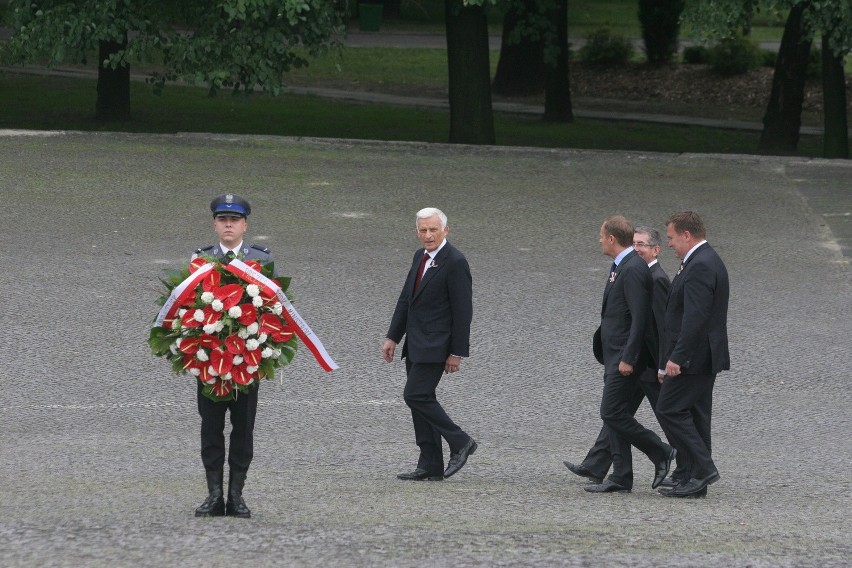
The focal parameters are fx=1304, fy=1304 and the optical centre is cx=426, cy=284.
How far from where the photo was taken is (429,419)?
26.6 feet

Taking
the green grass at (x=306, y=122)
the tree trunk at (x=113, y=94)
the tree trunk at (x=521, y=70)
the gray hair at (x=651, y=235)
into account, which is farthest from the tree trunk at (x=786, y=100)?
the gray hair at (x=651, y=235)

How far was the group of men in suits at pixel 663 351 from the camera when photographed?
764cm

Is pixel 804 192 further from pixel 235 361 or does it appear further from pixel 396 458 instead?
pixel 235 361

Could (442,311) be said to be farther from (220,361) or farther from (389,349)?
(220,361)

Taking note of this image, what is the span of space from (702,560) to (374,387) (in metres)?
4.89

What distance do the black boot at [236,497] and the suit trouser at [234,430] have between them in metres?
0.04

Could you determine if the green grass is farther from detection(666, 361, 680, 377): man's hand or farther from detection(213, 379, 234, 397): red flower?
detection(213, 379, 234, 397): red flower

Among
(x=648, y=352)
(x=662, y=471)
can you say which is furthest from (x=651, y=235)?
(x=662, y=471)

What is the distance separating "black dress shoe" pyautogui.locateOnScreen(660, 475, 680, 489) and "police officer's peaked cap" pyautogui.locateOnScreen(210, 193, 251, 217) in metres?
3.13

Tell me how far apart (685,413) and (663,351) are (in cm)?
39

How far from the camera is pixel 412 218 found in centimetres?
1653

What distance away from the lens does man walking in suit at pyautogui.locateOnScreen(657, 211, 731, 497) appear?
7602mm

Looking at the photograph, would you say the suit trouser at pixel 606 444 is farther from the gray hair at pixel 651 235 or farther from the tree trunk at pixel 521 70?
the tree trunk at pixel 521 70

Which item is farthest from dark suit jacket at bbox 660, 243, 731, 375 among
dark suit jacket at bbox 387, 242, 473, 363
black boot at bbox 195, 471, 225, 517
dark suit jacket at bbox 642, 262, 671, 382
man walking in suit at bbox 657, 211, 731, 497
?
black boot at bbox 195, 471, 225, 517
